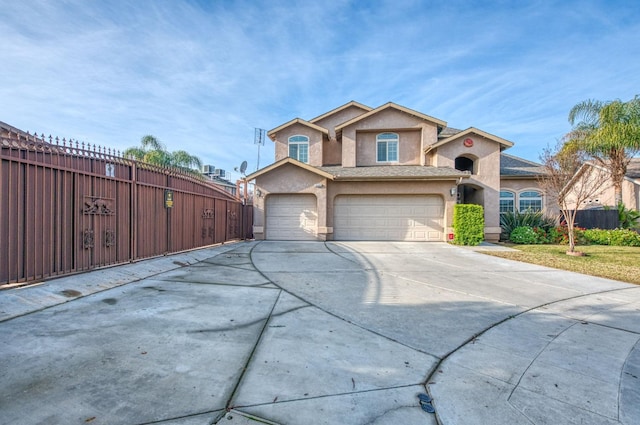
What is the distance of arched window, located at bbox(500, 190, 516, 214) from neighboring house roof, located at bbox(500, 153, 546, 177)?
1.08 m

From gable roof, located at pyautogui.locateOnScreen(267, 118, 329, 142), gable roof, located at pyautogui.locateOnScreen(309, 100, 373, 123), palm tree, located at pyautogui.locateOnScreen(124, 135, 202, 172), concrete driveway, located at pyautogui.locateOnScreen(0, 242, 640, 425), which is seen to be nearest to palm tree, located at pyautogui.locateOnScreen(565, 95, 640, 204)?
gable roof, located at pyautogui.locateOnScreen(309, 100, 373, 123)

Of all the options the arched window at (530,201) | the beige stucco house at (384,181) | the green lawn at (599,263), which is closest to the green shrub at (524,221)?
the beige stucco house at (384,181)

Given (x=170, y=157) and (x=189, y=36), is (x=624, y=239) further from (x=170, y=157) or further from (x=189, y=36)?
(x=170, y=157)

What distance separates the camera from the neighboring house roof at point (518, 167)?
53.9 ft

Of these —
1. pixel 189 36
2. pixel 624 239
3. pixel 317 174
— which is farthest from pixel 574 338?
pixel 624 239

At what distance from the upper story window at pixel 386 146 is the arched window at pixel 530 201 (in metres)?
7.76

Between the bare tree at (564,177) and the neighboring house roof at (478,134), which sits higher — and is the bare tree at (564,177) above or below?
below

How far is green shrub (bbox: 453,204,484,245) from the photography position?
504 inches

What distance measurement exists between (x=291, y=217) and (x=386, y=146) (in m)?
6.75

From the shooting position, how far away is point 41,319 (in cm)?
374

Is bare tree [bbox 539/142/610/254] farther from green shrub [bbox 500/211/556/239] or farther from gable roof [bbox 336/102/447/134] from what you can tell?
gable roof [bbox 336/102/447/134]

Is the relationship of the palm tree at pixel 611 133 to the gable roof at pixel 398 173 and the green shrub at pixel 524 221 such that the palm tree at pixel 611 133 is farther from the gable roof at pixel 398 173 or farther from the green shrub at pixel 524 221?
the gable roof at pixel 398 173

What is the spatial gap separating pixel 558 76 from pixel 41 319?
18069 millimetres

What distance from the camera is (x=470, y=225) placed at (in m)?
12.8
